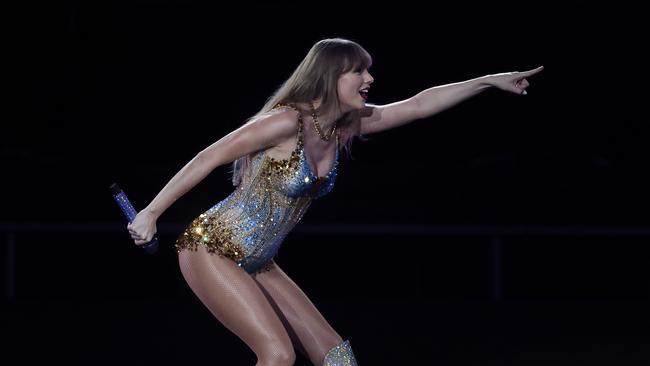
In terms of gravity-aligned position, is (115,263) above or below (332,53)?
below

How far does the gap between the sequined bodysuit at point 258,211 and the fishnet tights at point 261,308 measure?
0.04 m

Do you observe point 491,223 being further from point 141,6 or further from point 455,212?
point 141,6

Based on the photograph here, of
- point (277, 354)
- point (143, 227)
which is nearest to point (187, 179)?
point (143, 227)

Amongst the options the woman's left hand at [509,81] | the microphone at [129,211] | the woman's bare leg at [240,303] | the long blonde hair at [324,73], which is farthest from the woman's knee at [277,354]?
the woman's left hand at [509,81]

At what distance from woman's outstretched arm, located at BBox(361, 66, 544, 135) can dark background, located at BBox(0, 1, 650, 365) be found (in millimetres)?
2476

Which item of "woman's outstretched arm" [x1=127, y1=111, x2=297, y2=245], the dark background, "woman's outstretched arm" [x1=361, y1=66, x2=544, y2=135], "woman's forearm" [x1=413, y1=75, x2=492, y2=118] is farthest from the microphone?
the dark background

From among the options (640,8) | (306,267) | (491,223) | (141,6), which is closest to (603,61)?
(640,8)

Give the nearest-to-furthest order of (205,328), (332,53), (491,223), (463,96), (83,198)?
(332,53), (463,96), (205,328), (491,223), (83,198)

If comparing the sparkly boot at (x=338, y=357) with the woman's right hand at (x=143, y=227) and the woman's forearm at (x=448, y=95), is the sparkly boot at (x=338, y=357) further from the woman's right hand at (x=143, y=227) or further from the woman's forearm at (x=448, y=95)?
the woman's forearm at (x=448, y=95)

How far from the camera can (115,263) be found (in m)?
6.07

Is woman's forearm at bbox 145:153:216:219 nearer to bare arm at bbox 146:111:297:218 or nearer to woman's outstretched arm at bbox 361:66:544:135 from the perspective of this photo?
bare arm at bbox 146:111:297:218

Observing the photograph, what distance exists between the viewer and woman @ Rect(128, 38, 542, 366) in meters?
2.41

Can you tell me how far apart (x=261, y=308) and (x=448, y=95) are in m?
0.97

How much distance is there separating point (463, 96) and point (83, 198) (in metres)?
4.20
